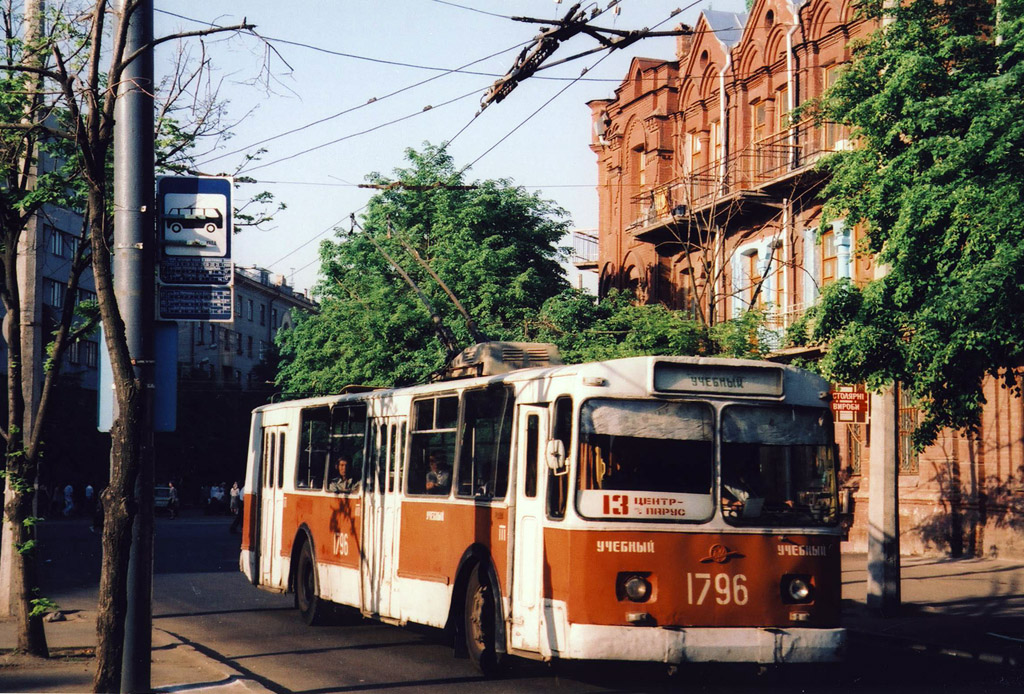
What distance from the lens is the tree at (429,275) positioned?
1465 inches

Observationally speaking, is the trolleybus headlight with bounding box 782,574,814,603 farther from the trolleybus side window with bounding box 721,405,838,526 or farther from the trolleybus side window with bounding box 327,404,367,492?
the trolleybus side window with bounding box 327,404,367,492

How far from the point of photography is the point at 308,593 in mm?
16719

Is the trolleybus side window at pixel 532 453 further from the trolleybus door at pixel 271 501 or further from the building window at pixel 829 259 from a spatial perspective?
the building window at pixel 829 259

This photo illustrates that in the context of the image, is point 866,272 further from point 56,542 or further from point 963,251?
point 56,542

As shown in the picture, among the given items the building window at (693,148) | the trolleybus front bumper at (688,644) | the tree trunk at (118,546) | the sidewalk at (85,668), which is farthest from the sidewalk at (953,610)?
the building window at (693,148)

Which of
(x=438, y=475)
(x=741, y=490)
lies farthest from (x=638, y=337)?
(x=741, y=490)

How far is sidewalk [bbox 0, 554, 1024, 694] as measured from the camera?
1086 centimetres

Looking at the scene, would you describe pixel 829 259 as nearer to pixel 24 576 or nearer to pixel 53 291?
pixel 24 576

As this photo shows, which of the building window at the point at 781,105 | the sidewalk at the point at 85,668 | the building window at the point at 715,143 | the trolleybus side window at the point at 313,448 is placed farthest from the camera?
the building window at the point at 715,143

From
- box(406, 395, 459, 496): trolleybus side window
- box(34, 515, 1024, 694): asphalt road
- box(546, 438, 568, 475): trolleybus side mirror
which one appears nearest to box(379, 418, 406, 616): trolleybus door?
box(406, 395, 459, 496): trolleybus side window

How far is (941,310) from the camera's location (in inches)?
544

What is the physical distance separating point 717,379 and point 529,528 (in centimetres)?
199

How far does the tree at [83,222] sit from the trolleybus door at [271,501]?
3.86 m

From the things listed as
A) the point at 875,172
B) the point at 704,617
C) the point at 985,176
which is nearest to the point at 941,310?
the point at 985,176
